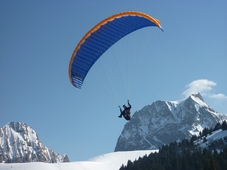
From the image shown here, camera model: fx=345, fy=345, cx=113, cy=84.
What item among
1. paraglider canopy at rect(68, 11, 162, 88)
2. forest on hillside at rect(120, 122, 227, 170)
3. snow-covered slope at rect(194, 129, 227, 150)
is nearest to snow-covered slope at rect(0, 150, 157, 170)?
forest on hillside at rect(120, 122, 227, 170)

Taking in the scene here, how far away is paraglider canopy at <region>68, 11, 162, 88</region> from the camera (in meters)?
23.3

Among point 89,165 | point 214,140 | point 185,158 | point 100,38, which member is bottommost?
point 185,158

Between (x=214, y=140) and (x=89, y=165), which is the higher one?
(x=89, y=165)

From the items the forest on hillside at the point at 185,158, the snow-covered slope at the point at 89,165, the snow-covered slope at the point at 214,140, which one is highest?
the snow-covered slope at the point at 89,165

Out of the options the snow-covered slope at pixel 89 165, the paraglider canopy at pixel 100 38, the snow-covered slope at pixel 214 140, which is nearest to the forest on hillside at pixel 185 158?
the snow-covered slope at pixel 214 140

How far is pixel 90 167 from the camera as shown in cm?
13725

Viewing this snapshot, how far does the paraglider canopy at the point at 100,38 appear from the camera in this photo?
2328 centimetres

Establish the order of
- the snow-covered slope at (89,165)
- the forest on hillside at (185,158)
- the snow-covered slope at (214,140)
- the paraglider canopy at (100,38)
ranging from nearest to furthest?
the paraglider canopy at (100,38)
the forest on hillside at (185,158)
the snow-covered slope at (214,140)
the snow-covered slope at (89,165)

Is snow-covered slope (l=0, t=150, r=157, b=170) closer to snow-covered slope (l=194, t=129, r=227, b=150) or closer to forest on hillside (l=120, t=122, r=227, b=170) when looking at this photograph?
forest on hillside (l=120, t=122, r=227, b=170)

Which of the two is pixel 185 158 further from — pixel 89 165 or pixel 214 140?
pixel 89 165

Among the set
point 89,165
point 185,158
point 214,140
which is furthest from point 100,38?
point 89,165

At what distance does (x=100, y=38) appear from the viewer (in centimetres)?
2406

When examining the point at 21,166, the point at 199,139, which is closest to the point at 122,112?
the point at 199,139

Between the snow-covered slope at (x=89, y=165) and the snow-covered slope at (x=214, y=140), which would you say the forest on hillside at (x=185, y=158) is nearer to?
the snow-covered slope at (x=214, y=140)
